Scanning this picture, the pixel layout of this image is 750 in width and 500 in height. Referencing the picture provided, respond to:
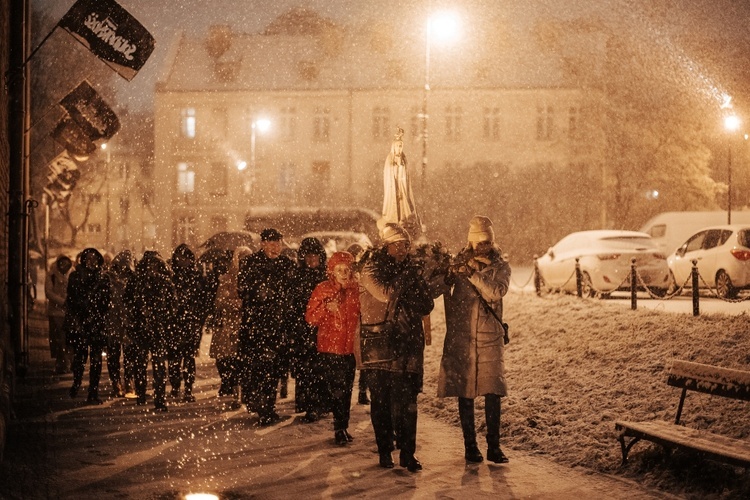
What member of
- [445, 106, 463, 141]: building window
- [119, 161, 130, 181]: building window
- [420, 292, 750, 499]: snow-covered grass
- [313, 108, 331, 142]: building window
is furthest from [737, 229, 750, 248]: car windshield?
[119, 161, 130, 181]: building window

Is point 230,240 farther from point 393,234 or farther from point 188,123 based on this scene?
point 393,234

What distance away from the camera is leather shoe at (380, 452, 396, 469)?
789 cm

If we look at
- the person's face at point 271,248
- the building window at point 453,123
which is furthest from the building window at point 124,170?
the person's face at point 271,248

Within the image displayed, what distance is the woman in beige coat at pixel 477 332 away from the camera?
7902mm

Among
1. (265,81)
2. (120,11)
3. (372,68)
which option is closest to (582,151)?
(372,68)

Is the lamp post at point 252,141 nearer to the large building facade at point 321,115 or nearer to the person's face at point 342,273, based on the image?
the large building facade at point 321,115

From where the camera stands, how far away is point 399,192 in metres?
14.9

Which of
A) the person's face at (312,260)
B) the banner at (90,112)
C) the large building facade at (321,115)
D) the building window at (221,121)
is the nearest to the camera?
the person's face at (312,260)

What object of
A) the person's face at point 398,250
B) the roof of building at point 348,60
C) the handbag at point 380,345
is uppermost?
the roof of building at point 348,60

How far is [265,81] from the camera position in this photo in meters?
57.1

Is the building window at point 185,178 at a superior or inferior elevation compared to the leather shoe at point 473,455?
superior

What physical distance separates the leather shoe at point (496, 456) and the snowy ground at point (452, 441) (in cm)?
11

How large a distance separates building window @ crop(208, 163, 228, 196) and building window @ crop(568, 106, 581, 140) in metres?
19.7

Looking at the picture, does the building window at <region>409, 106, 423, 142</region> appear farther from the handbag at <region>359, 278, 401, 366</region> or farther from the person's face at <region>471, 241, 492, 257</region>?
the handbag at <region>359, 278, 401, 366</region>
